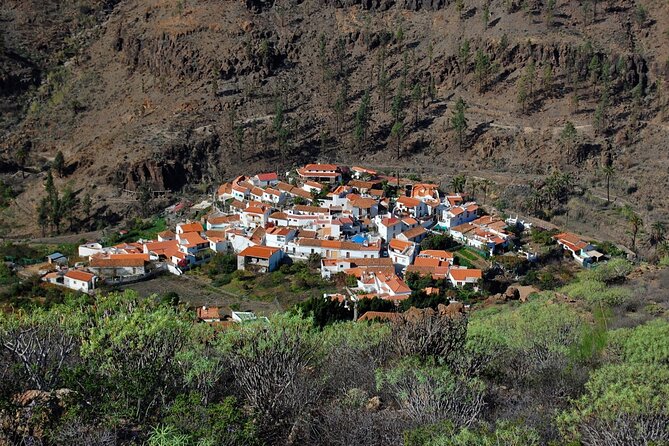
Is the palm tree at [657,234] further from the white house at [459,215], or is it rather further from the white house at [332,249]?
the white house at [332,249]

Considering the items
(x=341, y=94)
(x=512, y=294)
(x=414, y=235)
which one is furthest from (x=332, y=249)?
(x=341, y=94)

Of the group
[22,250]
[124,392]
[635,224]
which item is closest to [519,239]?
[635,224]

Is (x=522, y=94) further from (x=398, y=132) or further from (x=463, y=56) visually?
(x=398, y=132)

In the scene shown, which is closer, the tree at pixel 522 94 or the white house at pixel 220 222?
the white house at pixel 220 222

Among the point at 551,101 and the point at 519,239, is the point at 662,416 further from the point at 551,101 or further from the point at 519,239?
the point at 551,101

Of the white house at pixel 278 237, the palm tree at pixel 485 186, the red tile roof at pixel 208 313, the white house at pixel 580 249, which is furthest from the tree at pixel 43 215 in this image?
the white house at pixel 580 249

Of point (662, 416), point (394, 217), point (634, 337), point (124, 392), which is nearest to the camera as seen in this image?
point (662, 416)

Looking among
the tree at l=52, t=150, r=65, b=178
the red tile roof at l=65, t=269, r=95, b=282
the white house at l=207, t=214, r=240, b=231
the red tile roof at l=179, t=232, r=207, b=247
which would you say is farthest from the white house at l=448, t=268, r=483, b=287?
the tree at l=52, t=150, r=65, b=178
